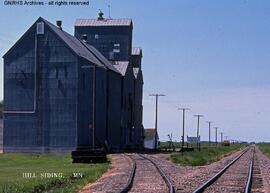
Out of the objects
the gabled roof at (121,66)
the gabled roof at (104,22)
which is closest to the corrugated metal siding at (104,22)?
the gabled roof at (104,22)

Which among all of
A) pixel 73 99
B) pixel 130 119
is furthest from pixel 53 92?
pixel 130 119

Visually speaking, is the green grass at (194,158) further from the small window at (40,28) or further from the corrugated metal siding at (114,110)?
the small window at (40,28)

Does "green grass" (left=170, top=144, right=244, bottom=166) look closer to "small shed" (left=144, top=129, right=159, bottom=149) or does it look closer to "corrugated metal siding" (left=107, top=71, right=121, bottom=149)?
"corrugated metal siding" (left=107, top=71, right=121, bottom=149)

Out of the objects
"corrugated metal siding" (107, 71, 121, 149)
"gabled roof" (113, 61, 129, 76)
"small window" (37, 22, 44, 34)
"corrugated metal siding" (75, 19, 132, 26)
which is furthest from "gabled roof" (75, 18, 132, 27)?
"small window" (37, 22, 44, 34)

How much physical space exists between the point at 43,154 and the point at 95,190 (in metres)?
47.2

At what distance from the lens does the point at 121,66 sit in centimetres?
9194

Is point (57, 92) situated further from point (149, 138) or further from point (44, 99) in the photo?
point (149, 138)

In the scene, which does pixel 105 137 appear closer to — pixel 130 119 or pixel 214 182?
pixel 130 119

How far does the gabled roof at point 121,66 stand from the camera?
3562 inches

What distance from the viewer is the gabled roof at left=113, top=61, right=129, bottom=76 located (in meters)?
90.5

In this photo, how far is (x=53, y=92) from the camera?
71625 millimetres

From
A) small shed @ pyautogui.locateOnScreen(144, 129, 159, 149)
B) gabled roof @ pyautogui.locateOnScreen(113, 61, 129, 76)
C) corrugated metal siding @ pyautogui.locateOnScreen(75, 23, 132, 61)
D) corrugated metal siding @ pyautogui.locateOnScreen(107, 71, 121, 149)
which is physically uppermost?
corrugated metal siding @ pyautogui.locateOnScreen(75, 23, 132, 61)

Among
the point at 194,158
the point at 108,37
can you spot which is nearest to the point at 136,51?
the point at 108,37

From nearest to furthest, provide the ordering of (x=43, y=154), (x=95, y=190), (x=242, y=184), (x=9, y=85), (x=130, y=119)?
(x=95, y=190), (x=242, y=184), (x=43, y=154), (x=9, y=85), (x=130, y=119)
